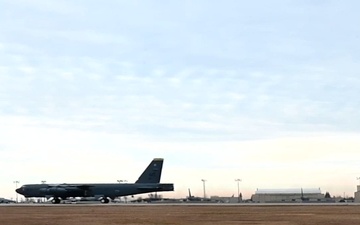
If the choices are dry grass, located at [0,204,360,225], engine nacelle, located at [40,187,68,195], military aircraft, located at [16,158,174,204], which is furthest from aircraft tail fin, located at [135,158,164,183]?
dry grass, located at [0,204,360,225]

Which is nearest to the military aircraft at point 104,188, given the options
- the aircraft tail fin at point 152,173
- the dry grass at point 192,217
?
the aircraft tail fin at point 152,173

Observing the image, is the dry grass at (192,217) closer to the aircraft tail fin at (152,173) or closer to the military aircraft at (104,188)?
the military aircraft at (104,188)

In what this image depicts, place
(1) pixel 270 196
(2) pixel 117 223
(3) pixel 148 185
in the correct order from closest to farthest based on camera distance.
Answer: (2) pixel 117 223 → (3) pixel 148 185 → (1) pixel 270 196

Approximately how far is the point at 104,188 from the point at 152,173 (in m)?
9.36

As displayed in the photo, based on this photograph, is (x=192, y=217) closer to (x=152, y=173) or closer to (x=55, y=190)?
(x=152, y=173)

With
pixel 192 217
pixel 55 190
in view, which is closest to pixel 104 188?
pixel 55 190

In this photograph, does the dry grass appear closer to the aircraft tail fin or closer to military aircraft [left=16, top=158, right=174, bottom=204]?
military aircraft [left=16, top=158, right=174, bottom=204]

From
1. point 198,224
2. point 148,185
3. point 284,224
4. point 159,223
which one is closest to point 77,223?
point 159,223

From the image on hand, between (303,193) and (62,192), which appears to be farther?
(303,193)

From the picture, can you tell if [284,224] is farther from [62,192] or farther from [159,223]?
[62,192]

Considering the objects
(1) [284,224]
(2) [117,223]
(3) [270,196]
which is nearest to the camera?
(1) [284,224]

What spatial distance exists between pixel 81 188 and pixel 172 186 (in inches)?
681

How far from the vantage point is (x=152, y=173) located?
122 meters

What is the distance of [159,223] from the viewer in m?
43.0
